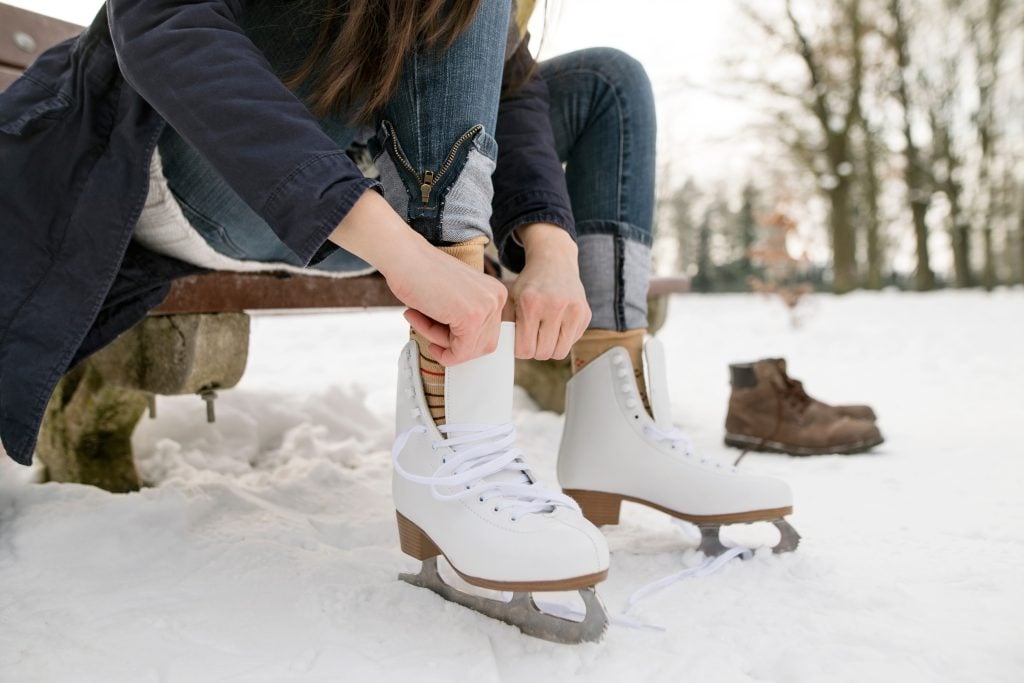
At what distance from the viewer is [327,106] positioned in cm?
90

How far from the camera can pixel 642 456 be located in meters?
0.98

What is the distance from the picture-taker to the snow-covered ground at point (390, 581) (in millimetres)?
685

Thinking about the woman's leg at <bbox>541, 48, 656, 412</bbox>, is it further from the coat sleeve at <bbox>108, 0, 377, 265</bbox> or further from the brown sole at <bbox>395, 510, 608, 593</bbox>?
the coat sleeve at <bbox>108, 0, 377, 265</bbox>

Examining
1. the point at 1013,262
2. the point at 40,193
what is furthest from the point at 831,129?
the point at 1013,262

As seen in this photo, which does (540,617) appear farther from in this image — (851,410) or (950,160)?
(950,160)

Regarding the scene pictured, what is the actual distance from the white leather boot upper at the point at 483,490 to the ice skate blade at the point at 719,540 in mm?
307

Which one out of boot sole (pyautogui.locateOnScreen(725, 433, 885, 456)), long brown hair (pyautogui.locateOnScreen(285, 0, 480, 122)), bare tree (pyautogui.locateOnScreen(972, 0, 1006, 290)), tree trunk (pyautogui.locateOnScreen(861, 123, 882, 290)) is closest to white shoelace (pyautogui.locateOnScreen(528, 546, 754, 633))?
long brown hair (pyautogui.locateOnScreen(285, 0, 480, 122))

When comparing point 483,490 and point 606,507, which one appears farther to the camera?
point 606,507

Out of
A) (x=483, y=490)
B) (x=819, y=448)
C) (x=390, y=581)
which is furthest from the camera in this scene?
(x=819, y=448)

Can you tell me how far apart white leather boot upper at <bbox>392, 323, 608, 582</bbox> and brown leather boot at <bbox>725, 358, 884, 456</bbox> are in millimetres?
1193

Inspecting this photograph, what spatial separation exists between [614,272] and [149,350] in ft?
2.84

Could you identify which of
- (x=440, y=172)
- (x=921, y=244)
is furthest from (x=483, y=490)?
(x=921, y=244)

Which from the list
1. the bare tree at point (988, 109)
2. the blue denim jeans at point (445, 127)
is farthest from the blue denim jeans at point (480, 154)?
the bare tree at point (988, 109)

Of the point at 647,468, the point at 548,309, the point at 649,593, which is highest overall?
the point at 548,309
